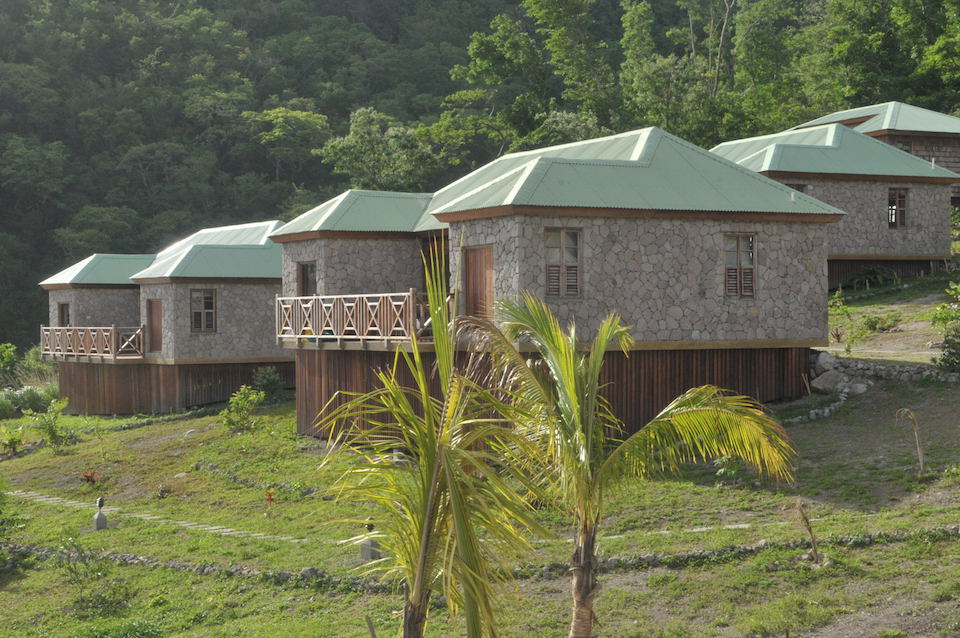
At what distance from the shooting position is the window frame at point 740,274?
818 inches

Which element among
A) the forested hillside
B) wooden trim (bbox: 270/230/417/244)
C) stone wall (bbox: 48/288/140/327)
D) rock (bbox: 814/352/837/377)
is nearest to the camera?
rock (bbox: 814/352/837/377)

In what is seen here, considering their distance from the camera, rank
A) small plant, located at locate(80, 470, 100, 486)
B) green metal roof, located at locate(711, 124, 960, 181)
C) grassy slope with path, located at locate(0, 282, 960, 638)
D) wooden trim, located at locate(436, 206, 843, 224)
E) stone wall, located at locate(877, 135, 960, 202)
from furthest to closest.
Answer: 1. stone wall, located at locate(877, 135, 960, 202)
2. green metal roof, located at locate(711, 124, 960, 181)
3. small plant, located at locate(80, 470, 100, 486)
4. wooden trim, located at locate(436, 206, 843, 224)
5. grassy slope with path, located at locate(0, 282, 960, 638)

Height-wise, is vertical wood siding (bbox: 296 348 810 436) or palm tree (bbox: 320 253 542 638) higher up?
palm tree (bbox: 320 253 542 638)

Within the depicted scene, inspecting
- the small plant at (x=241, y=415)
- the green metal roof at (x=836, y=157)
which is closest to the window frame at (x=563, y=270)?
the small plant at (x=241, y=415)

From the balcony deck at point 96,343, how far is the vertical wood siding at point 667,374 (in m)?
12.8

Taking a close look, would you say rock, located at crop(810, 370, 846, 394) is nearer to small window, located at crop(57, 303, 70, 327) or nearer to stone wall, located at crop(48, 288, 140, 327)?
stone wall, located at crop(48, 288, 140, 327)

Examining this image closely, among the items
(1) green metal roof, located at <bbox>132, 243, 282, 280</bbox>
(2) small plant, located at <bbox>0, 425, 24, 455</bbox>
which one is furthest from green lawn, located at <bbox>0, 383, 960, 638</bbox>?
(1) green metal roof, located at <bbox>132, 243, 282, 280</bbox>

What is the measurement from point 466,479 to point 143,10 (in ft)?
230

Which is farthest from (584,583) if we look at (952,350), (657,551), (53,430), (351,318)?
(53,430)

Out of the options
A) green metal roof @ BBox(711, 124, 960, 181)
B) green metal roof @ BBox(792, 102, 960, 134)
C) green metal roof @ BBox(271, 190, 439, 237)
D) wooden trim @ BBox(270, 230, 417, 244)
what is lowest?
wooden trim @ BBox(270, 230, 417, 244)

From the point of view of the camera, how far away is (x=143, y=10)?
69.1m

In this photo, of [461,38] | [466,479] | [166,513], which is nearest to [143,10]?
[461,38]

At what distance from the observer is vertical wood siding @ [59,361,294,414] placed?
109 feet

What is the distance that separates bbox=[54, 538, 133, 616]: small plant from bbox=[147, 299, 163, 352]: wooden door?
1629 centimetres
